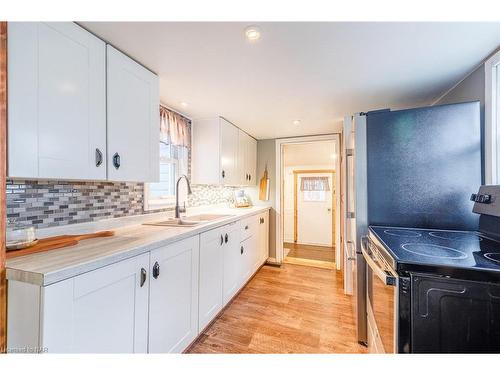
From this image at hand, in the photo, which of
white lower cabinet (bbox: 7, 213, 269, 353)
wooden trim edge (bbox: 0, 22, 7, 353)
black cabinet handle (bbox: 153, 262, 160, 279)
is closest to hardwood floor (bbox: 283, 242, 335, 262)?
white lower cabinet (bbox: 7, 213, 269, 353)

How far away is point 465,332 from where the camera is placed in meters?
0.80

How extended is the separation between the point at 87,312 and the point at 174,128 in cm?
188

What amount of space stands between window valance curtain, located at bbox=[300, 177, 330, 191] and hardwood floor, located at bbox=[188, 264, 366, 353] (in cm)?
267

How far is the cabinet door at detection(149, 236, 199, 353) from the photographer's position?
1.29m

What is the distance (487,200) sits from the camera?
130 centimetres

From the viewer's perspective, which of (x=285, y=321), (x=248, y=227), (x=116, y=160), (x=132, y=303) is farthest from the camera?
(x=248, y=227)

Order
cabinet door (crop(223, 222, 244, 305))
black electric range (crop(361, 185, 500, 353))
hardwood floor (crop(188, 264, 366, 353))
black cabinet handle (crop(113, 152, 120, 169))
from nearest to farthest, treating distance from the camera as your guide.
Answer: black electric range (crop(361, 185, 500, 353)) < black cabinet handle (crop(113, 152, 120, 169)) < hardwood floor (crop(188, 264, 366, 353)) < cabinet door (crop(223, 222, 244, 305))

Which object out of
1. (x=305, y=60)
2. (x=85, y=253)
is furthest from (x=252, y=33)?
(x=85, y=253)

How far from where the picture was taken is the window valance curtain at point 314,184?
5238 millimetres

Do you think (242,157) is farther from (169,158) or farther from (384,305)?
(384,305)

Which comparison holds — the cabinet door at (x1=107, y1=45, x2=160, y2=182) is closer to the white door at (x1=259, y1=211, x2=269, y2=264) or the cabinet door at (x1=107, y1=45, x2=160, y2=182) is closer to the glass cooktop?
the glass cooktop

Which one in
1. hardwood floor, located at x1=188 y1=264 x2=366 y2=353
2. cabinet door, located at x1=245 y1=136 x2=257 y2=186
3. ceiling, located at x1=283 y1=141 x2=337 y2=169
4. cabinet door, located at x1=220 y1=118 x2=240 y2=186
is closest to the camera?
hardwood floor, located at x1=188 y1=264 x2=366 y2=353

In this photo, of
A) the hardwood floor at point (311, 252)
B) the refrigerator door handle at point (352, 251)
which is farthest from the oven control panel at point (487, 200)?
the hardwood floor at point (311, 252)
